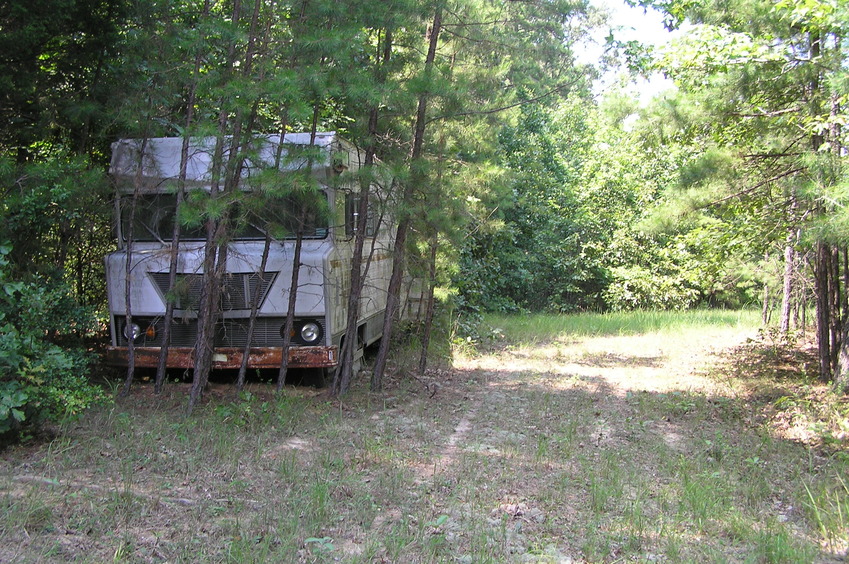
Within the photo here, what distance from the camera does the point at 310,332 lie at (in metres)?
8.32

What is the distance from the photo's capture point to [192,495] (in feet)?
17.0

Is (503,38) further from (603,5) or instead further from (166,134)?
(603,5)

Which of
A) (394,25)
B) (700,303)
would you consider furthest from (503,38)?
(700,303)

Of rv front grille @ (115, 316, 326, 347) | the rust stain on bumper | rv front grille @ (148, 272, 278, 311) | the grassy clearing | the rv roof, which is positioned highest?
the rv roof

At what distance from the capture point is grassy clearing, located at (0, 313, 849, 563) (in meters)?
4.46

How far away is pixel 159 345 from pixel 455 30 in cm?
520

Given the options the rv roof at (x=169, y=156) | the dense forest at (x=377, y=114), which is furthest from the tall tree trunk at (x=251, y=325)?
the rv roof at (x=169, y=156)

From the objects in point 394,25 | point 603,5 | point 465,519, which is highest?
point 603,5

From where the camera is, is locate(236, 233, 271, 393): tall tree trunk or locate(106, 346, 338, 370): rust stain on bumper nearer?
locate(236, 233, 271, 393): tall tree trunk

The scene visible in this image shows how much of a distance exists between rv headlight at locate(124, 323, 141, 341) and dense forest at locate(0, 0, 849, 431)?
419 mm

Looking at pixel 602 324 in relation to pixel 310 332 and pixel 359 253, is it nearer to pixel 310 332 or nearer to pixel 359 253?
pixel 359 253

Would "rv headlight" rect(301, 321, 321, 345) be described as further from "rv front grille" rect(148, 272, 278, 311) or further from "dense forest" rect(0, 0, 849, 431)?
"dense forest" rect(0, 0, 849, 431)

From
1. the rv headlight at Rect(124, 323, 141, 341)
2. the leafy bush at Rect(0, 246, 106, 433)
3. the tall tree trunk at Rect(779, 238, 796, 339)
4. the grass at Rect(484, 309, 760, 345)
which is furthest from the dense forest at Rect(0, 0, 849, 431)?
the grass at Rect(484, 309, 760, 345)

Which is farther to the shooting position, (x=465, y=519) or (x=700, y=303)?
(x=700, y=303)
